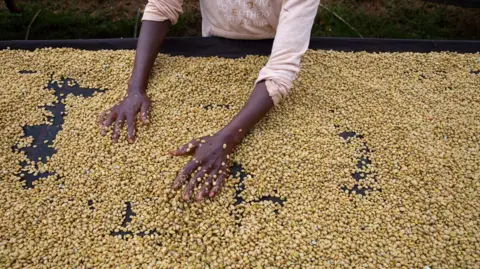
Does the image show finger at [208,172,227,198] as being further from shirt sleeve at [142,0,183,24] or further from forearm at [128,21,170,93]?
shirt sleeve at [142,0,183,24]

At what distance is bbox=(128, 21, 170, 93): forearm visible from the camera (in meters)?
2.21

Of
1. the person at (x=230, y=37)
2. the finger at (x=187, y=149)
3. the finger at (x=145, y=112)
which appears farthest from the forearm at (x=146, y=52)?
the finger at (x=187, y=149)

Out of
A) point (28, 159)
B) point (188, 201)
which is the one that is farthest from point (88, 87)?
point (188, 201)

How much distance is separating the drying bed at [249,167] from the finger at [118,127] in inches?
1.6

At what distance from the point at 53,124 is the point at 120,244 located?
90 cm

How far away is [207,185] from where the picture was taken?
5.58 ft

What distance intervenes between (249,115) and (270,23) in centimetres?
73

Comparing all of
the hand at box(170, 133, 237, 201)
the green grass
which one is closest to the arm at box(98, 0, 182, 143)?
the hand at box(170, 133, 237, 201)

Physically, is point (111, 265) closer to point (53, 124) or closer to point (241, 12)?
point (53, 124)

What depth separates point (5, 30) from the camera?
3664 mm

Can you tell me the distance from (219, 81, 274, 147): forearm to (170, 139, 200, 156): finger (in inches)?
5.3

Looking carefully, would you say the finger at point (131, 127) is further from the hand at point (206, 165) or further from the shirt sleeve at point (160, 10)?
the shirt sleeve at point (160, 10)

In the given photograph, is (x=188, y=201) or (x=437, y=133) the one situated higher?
(x=437, y=133)

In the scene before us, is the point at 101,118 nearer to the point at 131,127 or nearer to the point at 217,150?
the point at 131,127
